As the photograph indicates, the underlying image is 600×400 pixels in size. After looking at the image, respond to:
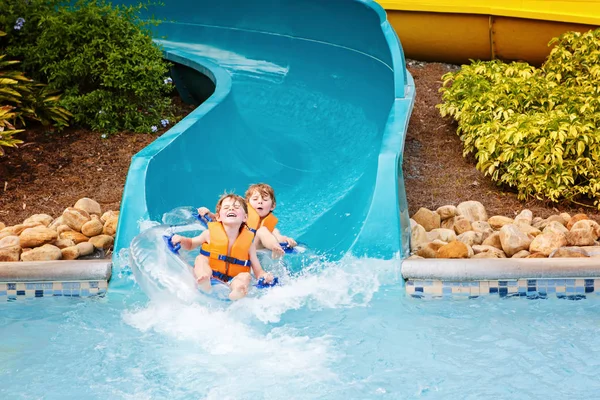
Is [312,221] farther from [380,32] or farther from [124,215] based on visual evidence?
[380,32]

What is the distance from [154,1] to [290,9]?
64.4 inches

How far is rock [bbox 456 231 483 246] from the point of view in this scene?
5.16 metres

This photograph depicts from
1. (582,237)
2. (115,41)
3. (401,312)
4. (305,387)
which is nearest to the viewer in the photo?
(305,387)

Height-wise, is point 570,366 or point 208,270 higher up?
point 208,270

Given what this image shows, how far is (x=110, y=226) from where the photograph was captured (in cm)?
541

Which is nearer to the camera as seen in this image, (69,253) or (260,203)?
(260,203)

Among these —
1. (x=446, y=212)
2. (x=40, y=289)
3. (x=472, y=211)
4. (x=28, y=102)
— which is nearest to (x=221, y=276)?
(x=40, y=289)

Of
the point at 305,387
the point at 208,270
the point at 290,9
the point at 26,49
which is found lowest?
the point at 305,387

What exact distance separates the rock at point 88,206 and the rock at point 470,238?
246 centimetres

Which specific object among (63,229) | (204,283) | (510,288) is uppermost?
(63,229)

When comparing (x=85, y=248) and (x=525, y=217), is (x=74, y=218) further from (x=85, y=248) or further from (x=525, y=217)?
(x=525, y=217)

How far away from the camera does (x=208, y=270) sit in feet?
14.3

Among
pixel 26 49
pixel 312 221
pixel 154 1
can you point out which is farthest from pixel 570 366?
pixel 154 1

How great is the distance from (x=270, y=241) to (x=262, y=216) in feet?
0.78
